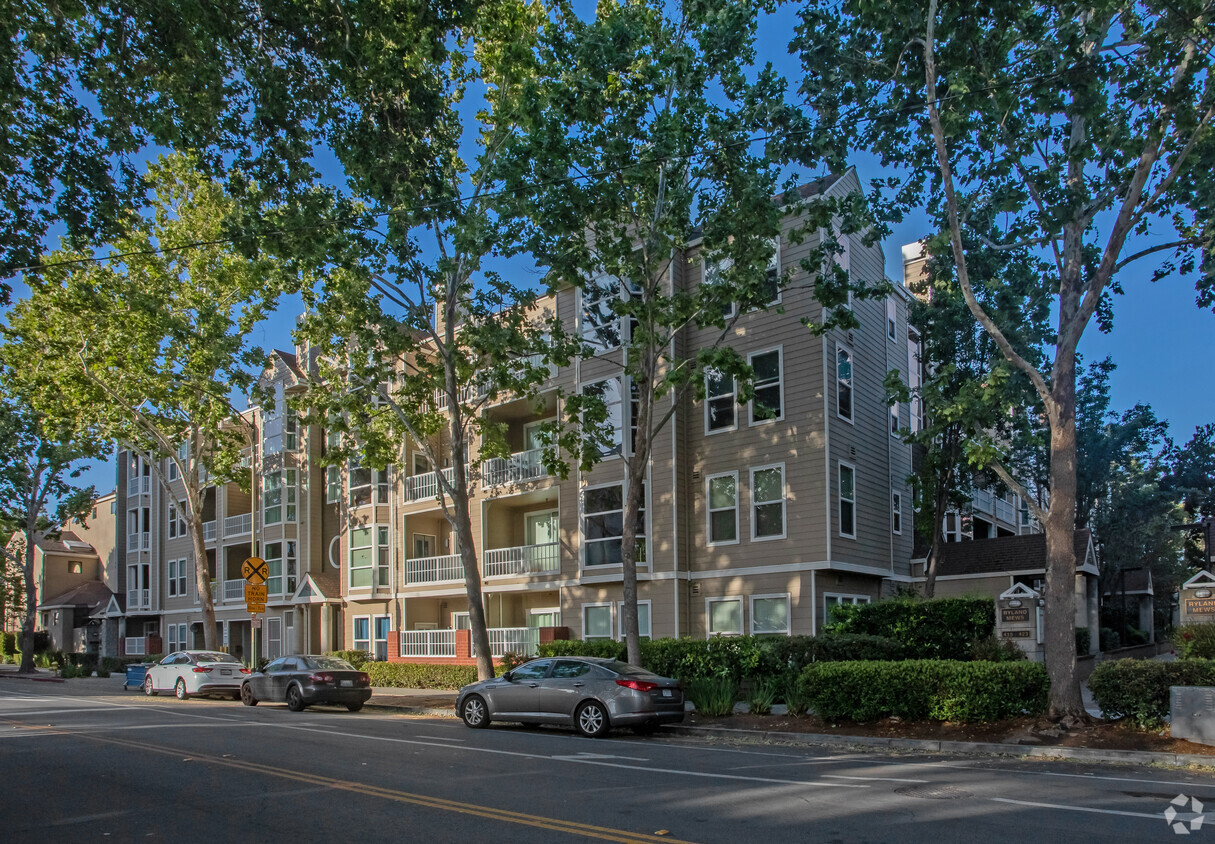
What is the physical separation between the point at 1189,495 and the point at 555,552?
34.2 metres

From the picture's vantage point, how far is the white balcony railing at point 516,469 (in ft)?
95.3

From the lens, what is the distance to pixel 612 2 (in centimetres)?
1972

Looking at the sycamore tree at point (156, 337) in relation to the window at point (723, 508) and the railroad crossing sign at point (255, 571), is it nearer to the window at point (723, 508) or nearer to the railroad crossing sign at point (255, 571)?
the railroad crossing sign at point (255, 571)

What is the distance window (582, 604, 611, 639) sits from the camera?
86.8 feet

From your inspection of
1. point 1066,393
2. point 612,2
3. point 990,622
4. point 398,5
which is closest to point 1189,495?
point 990,622

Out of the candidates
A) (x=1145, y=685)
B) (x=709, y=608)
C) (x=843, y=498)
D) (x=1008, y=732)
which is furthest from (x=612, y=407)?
(x=1145, y=685)

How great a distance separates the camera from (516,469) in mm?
29594

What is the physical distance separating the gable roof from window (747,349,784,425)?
835 centimetres

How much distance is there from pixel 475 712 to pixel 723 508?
939cm

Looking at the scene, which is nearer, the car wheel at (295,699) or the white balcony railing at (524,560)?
the car wheel at (295,699)

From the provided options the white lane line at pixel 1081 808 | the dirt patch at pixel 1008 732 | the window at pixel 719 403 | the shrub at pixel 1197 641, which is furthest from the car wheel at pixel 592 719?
the shrub at pixel 1197 641

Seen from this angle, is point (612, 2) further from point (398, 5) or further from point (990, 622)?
point (990, 622)

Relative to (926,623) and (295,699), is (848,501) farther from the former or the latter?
(295,699)

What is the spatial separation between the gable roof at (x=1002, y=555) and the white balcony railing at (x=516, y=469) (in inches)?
482
